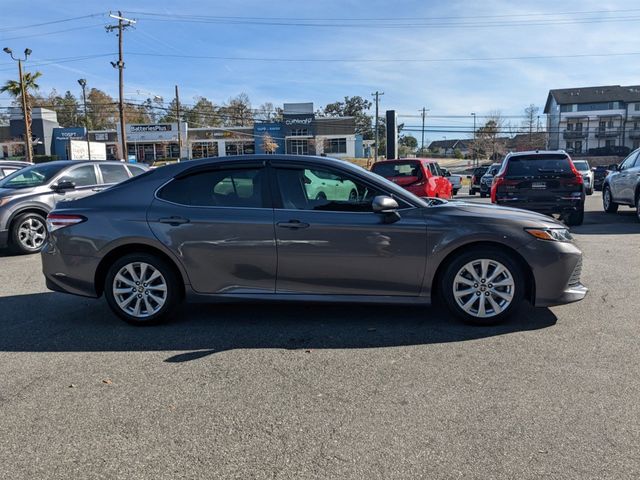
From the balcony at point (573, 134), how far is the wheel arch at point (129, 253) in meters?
95.1

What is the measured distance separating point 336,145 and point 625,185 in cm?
6960

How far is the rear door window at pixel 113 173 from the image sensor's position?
1059 centimetres

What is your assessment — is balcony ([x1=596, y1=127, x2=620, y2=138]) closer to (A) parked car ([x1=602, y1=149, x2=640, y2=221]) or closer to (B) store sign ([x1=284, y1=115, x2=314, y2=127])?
(B) store sign ([x1=284, y1=115, x2=314, y2=127])

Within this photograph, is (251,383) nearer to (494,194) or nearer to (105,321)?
(105,321)

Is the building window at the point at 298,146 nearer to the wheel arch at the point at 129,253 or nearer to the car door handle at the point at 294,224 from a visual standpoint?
the wheel arch at the point at 129,253

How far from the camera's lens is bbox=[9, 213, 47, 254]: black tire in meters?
9.41

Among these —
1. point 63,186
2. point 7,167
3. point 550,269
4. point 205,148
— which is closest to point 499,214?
point 550,269

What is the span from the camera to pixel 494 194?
1188cm

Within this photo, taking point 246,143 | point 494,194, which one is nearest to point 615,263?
point 494,194

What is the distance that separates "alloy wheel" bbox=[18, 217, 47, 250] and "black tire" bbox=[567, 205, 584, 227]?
11093 millimetres

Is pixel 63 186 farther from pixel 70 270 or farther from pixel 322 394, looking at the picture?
pixel 322 394

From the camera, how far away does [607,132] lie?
289 ft

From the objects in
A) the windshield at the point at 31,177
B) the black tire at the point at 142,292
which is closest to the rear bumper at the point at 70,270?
the black tire at the point at 142,292

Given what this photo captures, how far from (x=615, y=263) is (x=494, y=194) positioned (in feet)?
13.8
